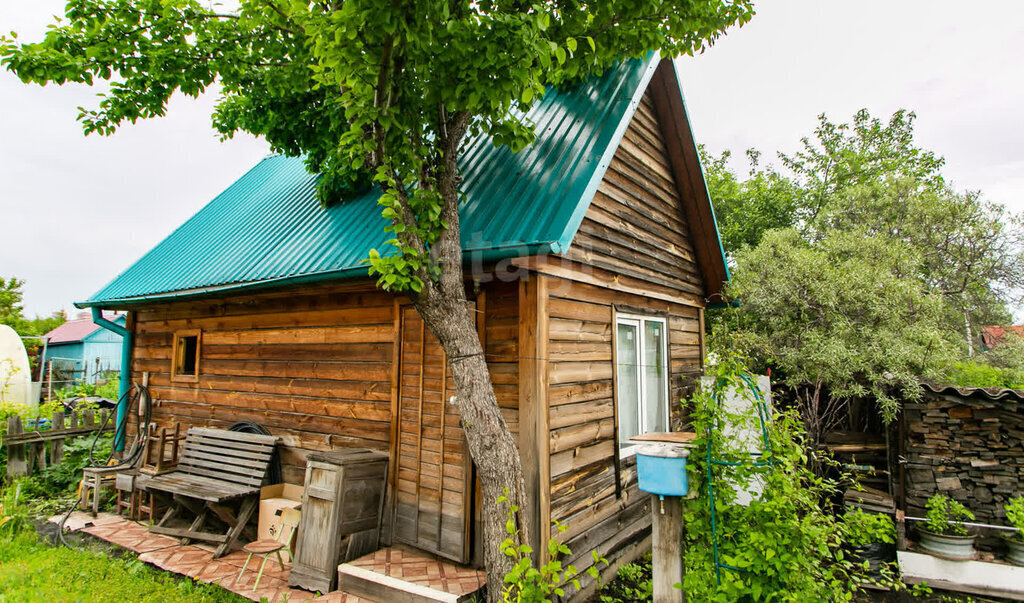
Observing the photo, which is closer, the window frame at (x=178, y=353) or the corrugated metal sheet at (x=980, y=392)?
the corrugated metal sheet at (x=980, y=392)

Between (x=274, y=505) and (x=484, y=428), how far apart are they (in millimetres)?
3266

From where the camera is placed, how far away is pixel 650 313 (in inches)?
260

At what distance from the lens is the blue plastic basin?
354cm

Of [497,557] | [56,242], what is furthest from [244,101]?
[56,242]

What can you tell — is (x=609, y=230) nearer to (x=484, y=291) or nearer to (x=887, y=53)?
(x=484, y=291)

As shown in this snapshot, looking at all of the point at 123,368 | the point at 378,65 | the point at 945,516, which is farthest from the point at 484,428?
the point at 123,368

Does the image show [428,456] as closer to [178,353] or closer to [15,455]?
[178,353]

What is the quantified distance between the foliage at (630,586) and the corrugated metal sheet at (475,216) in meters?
3.38

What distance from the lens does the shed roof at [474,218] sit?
4.49 meters

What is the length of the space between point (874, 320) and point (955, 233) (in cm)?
703

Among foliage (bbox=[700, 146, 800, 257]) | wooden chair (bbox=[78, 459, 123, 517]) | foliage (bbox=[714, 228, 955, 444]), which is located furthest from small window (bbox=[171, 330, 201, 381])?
foliage (bbox=[700, 146, 800, 257])

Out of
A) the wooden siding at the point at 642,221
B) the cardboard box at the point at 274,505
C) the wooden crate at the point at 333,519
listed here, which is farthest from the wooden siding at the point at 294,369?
the wooden siding at the point at 642,221

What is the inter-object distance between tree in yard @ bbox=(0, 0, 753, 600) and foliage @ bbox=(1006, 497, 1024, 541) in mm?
5794

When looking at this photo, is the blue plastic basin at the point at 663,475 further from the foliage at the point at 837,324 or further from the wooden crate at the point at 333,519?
the foliage at the point at 837,324
